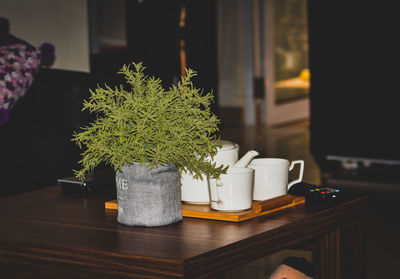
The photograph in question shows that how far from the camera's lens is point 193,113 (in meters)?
1.09

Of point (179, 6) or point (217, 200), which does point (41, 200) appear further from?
point (179, 6)

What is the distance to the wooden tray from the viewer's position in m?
1.10

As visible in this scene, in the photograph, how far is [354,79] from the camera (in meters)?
3.86

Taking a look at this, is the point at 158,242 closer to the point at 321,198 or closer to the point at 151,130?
the point at 151,130

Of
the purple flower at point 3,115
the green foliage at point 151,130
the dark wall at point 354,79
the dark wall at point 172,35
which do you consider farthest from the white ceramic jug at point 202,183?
the dark wall at point 354,79

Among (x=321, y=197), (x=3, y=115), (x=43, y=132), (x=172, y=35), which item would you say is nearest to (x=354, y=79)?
(x=172, y=35)

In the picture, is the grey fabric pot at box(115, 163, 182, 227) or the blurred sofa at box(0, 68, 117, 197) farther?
the blurred sofa at box(0, 68, 117, 197)

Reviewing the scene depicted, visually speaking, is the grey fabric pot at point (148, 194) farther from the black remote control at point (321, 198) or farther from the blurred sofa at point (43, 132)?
the blurred sofa at point (43, 132)

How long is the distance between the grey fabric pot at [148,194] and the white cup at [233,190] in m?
0.08

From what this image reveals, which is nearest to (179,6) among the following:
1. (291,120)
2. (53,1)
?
(53,1)

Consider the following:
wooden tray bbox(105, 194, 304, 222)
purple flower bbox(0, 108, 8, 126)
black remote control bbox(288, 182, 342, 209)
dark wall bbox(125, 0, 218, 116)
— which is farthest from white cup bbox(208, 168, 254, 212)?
dark wall bbox(125, 0, 218, 116)

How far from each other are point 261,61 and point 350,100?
125 inches

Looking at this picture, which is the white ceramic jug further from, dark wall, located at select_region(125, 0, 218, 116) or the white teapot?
dark wall, located at select_region(125, 0, 218, 116)

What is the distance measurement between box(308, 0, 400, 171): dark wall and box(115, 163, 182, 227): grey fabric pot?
2952mm
